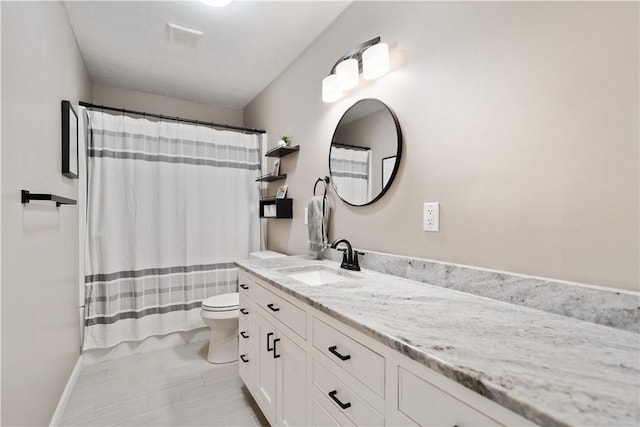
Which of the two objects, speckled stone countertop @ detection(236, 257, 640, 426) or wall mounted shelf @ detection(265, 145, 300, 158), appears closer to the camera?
speckled stone countertop @ detection(236, 257, 640, 426)

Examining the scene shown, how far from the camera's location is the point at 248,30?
2.14m

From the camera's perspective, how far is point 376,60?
156 centimetres

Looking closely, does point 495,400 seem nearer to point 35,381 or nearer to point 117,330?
point 35,381

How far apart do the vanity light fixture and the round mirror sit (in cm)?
14

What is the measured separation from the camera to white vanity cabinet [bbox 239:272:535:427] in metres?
0.64

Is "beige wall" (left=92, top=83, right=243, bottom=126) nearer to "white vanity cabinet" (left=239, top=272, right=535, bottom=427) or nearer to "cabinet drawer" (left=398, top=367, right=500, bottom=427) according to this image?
"white vanity cabinet" (left=239, top=272, right=535, bottom=427)

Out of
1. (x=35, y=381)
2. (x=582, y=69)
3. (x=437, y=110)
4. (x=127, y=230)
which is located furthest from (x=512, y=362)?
(x=127, y=230)

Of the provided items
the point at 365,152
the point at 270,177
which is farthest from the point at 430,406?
the point at 270,177

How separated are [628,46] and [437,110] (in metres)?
0.62

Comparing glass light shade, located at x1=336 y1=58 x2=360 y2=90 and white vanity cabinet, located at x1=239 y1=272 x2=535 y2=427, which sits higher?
glass light shade, located at x1=336 y1=58 x2=360 y2=90

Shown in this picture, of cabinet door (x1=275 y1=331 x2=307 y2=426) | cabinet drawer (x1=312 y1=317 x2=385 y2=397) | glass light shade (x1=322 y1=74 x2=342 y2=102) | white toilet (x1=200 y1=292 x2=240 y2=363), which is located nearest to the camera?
cabinet drawer (x1=312 y1=317 x2=385 y2=397)

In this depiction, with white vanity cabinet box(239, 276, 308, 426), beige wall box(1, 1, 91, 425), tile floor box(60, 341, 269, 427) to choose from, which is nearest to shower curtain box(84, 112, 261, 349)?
tile floor box(60, 341, 269, 427)

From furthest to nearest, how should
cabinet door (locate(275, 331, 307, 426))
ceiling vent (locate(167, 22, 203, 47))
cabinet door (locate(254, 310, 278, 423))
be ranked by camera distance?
ceiling vent (locate(167, 22, 203, 47)) → cabinet door (locate(254, 310, 278, 423)) → cabinet door (locate(275, 331, 307, 426))

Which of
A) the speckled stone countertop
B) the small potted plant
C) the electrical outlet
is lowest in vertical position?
the speckled stone countertop
